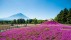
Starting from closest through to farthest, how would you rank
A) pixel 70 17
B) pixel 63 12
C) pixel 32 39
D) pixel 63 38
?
pixel 63 38
pixel 32 39
pixel 70 17
pixel 63 12

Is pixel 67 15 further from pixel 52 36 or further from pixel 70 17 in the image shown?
pixel 52 36

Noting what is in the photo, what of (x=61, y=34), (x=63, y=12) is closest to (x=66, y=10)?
(x=63, y=12)

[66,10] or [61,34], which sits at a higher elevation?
[66,10]

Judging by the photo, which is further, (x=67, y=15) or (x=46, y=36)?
(x=67, y=15)

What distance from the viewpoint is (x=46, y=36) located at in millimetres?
19109

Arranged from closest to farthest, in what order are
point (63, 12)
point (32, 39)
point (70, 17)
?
point (32, 39), point (70, 17), point (63, 12)

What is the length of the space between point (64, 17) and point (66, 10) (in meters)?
6.65

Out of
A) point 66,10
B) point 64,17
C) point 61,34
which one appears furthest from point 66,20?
point 61,34

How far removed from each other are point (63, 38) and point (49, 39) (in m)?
1.66

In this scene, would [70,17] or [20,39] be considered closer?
[20,39]

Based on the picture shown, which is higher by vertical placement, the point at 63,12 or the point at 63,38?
the point at 63,12

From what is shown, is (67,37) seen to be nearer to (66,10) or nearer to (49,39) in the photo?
(49,39)

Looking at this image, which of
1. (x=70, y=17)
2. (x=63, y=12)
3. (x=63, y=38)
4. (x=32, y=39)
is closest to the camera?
(x=63, y=38)

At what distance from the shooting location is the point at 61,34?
19078mm
